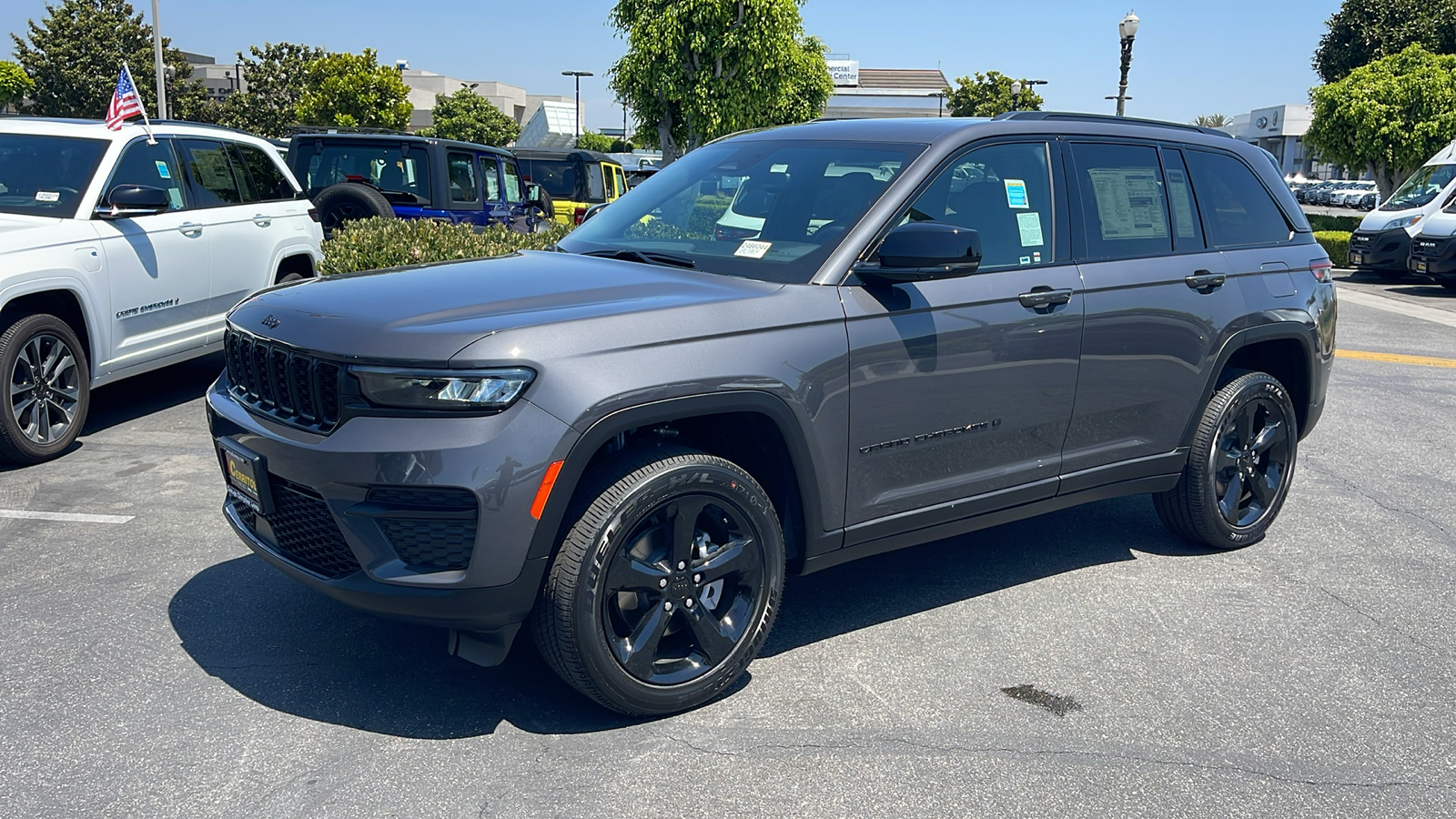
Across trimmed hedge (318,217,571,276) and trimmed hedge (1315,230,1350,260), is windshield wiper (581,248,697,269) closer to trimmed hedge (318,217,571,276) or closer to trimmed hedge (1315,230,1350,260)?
trimmed hedge (318,217,571,276)

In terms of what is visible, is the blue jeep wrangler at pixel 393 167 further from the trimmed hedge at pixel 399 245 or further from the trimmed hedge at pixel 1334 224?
the trimmed hedge at pixel 1334 224

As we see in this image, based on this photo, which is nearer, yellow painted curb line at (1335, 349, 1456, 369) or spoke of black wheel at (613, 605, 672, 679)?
spoke of black wheel at (613, 605, 672, 679)

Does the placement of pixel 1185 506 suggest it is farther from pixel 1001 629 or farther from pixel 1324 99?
pixel 1324 99

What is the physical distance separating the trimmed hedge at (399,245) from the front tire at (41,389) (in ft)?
6.50

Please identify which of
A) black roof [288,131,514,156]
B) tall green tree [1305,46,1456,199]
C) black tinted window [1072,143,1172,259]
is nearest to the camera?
black tinted window [1072,143,1172,259]

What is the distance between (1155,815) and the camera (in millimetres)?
3111

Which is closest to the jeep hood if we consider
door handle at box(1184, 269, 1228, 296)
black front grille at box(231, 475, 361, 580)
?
black front grille at box(231, 475, 361, 580)

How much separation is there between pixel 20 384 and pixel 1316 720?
20.6ft

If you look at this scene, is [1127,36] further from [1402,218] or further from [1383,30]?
[1383,30]

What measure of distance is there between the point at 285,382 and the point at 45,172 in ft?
15.3

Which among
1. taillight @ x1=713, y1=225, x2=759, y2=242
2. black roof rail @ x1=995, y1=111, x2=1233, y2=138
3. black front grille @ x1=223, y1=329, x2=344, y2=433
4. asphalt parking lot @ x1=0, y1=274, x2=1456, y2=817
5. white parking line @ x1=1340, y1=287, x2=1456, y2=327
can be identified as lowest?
white parking line @ x1=1340, y1=287, x2=1456, y2=327

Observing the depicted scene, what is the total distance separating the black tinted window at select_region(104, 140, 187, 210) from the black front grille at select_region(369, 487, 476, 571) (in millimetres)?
4935

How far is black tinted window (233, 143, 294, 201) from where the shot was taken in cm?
848

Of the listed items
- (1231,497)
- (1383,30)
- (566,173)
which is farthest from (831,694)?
(1383,30)
